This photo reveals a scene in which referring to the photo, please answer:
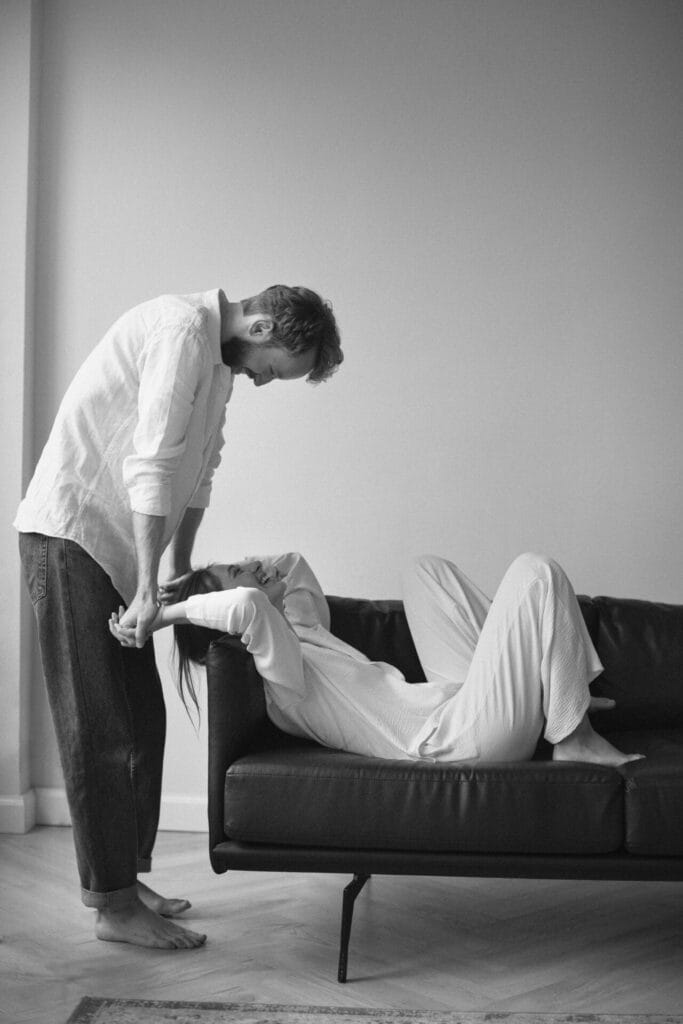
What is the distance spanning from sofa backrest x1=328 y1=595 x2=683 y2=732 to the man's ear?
90 cm

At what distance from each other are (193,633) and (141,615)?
354 millimetres

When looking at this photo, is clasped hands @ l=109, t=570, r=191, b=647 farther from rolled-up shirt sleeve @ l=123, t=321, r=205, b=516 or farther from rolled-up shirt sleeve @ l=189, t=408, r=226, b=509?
rolled-up shirt sleeve @ l=189, t=408, r=226, b=509

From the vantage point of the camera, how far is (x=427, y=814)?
7.38ft

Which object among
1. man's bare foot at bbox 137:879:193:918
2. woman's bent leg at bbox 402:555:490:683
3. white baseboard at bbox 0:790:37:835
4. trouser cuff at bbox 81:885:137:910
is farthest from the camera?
white baseboard at bbox 0:790:37:835

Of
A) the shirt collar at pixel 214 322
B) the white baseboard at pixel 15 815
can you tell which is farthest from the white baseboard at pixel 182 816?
the shirt collar at pixel 214 322

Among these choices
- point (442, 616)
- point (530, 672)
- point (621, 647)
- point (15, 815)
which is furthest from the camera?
point (15, 815)

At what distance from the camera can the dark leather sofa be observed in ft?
7.34

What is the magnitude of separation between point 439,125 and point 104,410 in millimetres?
1748

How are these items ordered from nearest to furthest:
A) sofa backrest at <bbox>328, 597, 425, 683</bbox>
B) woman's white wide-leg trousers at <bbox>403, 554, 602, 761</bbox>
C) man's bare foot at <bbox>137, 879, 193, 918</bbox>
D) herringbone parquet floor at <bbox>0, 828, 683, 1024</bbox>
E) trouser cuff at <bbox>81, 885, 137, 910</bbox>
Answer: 1. herringbone parquet floor at <bbox>0, 828, 683, 1024</bbox>
2. woman's white wide-leg trousers at <bbox>403, 554, 602, 761</bbox>
3. trouser cuff at <bbox>81, 885, 137, 910</bbox>
4. man's bare foot at <bbox>137, 879, 193, 918</bbox>
5. sofa backrest at <bbox>328, 597, 425, 683</bbox>

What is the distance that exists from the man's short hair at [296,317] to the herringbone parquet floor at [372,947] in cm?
134

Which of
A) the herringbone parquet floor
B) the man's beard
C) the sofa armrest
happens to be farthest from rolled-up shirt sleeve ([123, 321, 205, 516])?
the herringbone parquet floor

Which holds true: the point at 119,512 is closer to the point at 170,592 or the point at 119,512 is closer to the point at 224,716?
the point at 170,592

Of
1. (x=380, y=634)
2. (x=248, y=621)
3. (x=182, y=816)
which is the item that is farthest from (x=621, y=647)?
(x=182, y=816)

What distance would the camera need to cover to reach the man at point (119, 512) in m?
2.34
